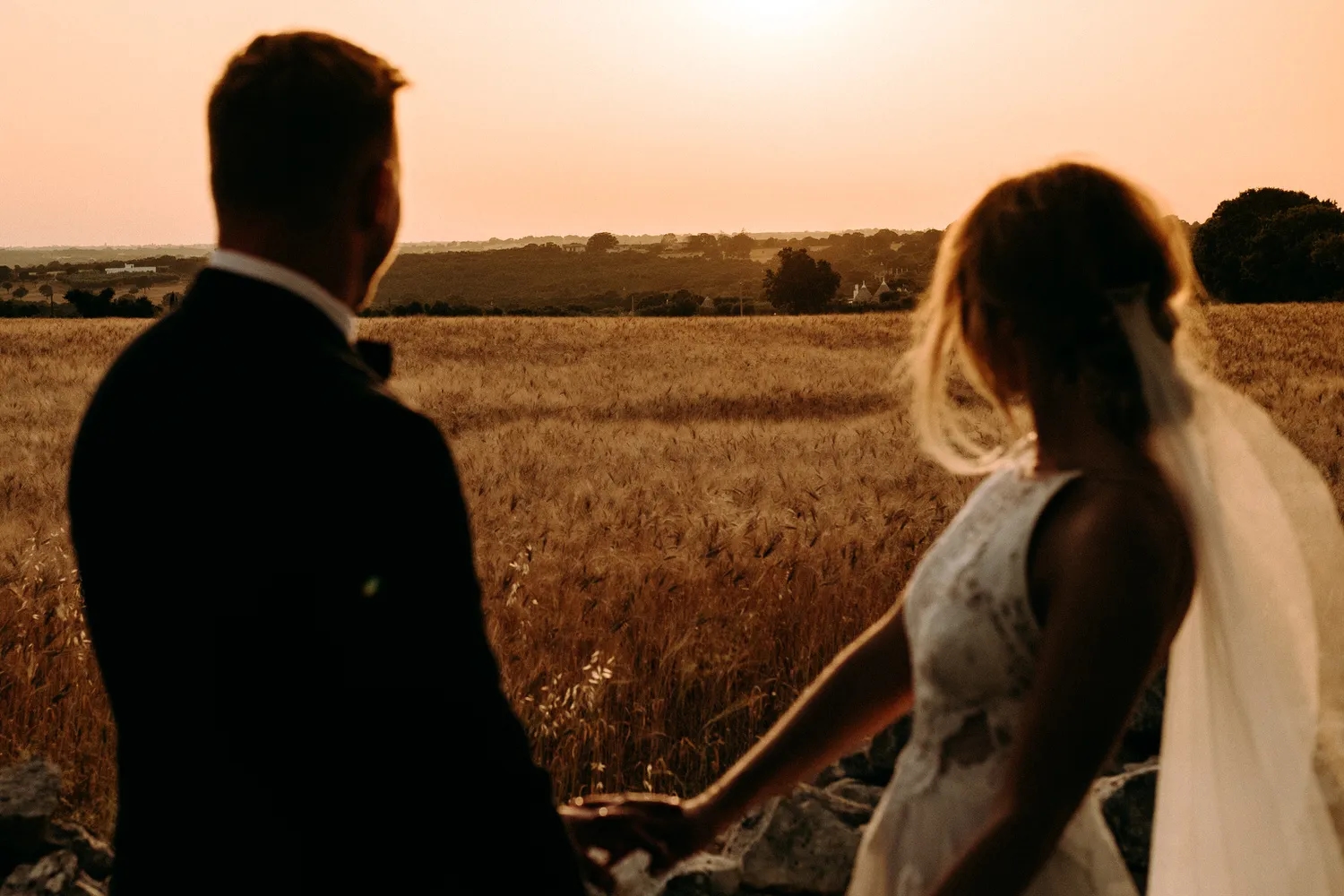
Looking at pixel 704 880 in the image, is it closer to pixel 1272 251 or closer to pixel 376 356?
pixel 376 356

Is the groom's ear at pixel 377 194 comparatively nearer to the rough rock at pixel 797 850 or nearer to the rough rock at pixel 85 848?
the rough rock at pixel 797 850

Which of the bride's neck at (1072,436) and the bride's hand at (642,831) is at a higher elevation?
the bride's neck at (1072,436)

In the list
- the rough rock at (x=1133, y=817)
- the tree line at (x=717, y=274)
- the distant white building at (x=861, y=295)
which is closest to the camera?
the rough rock at (x=1133, y=817)

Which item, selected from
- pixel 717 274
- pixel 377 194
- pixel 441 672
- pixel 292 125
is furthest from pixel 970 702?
pixel 717 274

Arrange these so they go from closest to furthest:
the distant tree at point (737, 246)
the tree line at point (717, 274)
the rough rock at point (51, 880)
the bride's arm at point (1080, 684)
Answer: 1. the bride's arm at point (1080, 684)
2. the rough rock at point (51, 880)
3. the tree line at point (717, 274)
4. the distant tree at point (737, 246)

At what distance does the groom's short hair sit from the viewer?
1575 mm

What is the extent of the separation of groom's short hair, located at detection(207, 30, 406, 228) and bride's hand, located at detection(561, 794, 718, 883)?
105 cm

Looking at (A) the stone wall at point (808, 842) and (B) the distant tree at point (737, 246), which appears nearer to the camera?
(A) the stone wall at point (808, 842)

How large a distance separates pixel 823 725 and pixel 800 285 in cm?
8041

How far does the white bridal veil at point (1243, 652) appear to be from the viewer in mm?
1864

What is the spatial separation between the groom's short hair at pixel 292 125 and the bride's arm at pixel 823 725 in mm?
1081

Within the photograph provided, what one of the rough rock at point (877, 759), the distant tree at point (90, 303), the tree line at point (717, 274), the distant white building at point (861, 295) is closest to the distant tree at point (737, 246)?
the tree line at point (717, 274)

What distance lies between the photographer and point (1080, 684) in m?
1.57

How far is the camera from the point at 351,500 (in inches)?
54.5
